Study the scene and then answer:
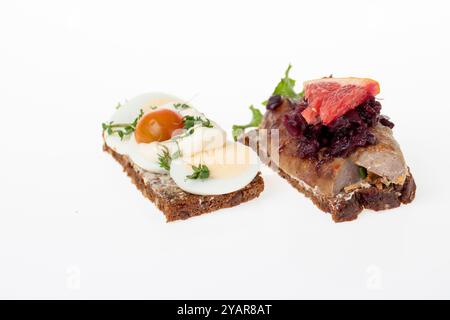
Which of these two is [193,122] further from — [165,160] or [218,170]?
[218,170]

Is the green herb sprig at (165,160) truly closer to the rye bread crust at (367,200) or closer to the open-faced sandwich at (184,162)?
the open-faced sandwich at (184,162)

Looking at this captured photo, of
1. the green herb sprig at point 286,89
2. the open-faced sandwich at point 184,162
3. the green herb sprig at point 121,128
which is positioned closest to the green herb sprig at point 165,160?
the open-faced sandwich at point 184,162

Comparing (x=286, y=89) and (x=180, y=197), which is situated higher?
(x=286, y=89)

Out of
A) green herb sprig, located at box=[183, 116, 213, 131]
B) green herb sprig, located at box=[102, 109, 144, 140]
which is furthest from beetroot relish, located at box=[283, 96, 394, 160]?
green herb sprig, located at box=[102, 109, 144, 140]

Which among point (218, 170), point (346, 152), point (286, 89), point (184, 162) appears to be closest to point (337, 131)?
point (346, 152)

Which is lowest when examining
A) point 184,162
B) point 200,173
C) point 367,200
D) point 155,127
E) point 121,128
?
point 367,200

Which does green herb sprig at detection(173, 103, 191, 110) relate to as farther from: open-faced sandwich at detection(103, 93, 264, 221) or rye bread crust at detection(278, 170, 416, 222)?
rye bread crust at detection(278, 170, 416, 222)

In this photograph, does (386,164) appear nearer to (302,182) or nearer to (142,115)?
(302,182)
